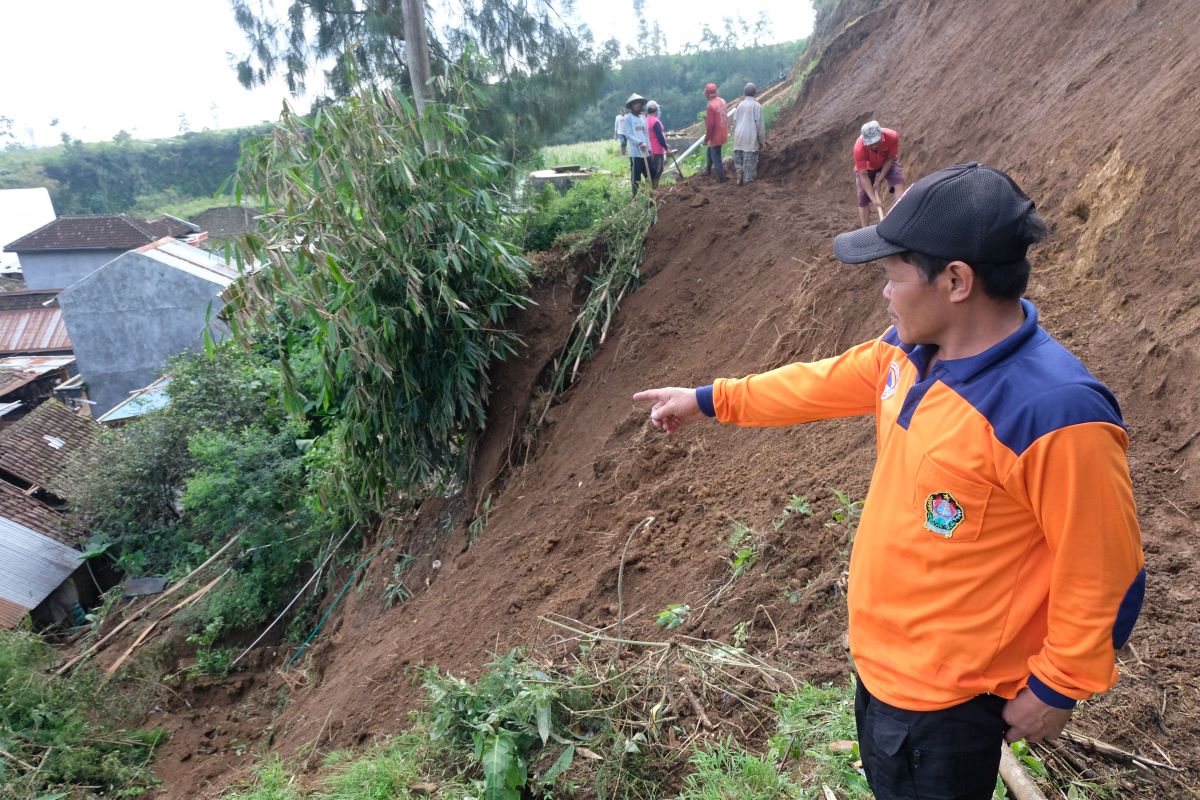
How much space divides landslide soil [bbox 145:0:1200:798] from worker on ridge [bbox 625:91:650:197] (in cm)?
114

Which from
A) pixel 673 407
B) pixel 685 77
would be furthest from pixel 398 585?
pixel 685 77

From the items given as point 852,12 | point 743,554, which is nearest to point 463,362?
point 743,554

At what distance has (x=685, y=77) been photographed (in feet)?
134

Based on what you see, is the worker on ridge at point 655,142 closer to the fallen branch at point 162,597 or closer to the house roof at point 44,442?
the fallen branch at point 162,597

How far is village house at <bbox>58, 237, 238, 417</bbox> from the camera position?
20.5 m

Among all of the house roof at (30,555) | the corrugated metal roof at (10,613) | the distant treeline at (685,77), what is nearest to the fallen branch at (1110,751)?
the house roof at (30,555)

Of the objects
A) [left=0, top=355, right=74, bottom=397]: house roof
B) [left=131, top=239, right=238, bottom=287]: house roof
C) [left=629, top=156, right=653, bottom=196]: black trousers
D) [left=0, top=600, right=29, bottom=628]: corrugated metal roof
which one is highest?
[left=629, top=156, right=653, bottom=196]: black trousers

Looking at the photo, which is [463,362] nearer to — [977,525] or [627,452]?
[627,452]

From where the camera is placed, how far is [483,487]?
7.03 metres

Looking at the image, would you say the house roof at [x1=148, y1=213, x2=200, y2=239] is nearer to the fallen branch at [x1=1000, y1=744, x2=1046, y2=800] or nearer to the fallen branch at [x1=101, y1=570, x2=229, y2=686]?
the fallen branch at [x1=101, y1=570, x2=229, y2=686]

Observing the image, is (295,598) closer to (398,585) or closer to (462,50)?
(398,585)

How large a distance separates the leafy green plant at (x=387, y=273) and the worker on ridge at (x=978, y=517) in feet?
13.8

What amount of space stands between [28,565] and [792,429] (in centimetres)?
1382

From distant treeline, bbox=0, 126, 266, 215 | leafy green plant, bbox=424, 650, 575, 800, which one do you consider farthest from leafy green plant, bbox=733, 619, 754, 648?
distant treeline, bbox=0, 126, 266, 215
